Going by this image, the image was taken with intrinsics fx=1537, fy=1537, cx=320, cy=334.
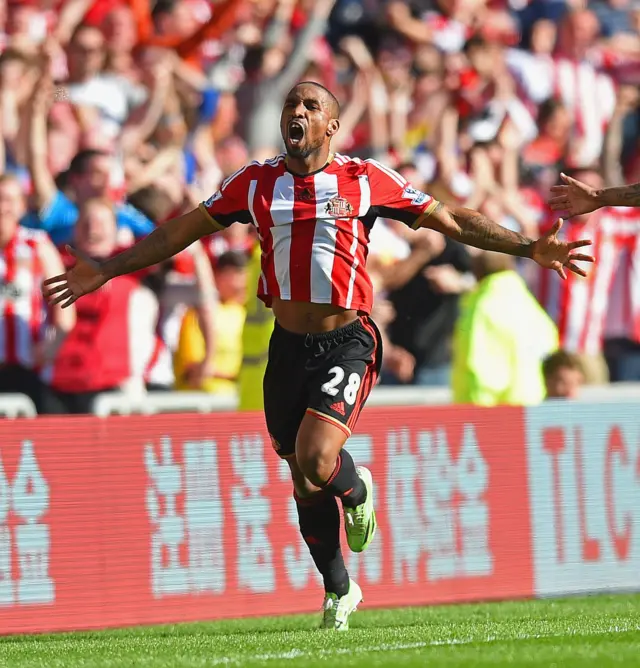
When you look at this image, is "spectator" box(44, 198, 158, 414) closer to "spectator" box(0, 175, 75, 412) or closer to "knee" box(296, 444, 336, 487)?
"spectator" box(0, 175, 75, 412)

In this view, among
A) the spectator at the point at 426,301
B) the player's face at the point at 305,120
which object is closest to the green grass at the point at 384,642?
the player's face at the point at 305,120

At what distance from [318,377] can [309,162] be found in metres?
1.06

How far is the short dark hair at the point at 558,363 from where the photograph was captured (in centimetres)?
1126

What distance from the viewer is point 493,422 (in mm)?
10039

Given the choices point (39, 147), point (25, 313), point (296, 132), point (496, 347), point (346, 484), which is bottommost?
point (346, 484)

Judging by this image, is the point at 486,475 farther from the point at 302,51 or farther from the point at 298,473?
the point at 302,51

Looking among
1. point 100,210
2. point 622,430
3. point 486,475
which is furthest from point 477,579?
point 100,210

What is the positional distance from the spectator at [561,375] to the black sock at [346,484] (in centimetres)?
381

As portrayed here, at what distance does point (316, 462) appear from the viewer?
24.0 ft

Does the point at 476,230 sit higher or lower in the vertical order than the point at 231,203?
lower

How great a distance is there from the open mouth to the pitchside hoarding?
2.37 m

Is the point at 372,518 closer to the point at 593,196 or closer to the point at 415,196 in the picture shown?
the point at 415,196

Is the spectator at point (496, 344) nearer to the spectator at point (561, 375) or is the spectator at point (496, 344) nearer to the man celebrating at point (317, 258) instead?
the spectator at point (561, 375)

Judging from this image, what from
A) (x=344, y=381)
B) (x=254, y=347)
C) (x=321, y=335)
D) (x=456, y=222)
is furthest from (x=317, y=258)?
(x=254, y=347)
